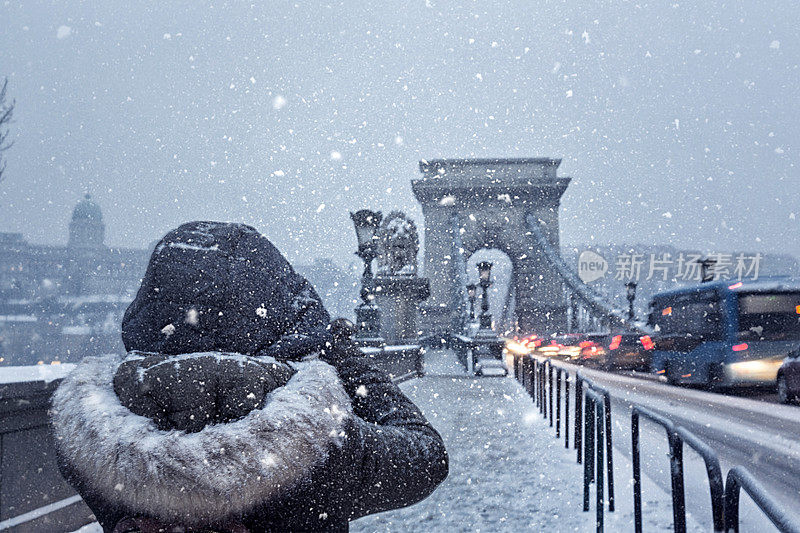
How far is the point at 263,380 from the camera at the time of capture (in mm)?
1239

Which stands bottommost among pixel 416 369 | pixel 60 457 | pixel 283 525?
pixel 416 369

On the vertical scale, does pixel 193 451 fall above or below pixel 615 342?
above

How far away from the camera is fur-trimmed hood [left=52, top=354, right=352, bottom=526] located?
3.69ft

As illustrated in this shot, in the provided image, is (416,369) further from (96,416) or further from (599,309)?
(599,309)

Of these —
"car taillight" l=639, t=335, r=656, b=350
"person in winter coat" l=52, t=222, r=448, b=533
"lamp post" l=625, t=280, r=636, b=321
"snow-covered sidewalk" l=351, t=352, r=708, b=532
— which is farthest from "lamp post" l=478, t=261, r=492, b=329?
"person in winter coat" l=52, t=222, r=448, b=533

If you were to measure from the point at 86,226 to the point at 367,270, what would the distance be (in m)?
106

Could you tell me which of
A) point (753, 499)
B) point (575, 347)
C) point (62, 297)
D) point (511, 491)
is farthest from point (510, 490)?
point (62, 297)

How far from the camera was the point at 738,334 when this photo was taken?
12820 millimetres

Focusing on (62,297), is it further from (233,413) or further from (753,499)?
(753,499)

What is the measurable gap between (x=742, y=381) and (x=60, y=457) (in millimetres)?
13456

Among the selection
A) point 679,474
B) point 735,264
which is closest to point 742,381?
point 679,474

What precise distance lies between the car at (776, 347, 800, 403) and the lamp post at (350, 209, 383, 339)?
682 cm

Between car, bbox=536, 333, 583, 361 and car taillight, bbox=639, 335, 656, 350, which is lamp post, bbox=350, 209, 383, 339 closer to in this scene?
car taillight, bbox=639, 335, 656, 350

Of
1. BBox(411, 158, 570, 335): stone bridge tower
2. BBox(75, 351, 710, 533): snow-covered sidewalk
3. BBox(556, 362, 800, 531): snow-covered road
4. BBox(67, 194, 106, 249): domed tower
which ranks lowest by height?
BBox(556, 362, 800, 531): snow-covered road
